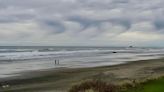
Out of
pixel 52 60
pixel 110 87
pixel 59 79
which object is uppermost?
pixel 110 87

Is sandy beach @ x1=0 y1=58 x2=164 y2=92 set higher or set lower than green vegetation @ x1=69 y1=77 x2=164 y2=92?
lower

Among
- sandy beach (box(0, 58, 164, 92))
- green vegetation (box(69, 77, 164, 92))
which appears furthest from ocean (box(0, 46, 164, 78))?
green vegetation (box(69, 77, 164, 92))

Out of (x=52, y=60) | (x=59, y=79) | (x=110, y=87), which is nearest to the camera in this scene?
(x=110, y=87)

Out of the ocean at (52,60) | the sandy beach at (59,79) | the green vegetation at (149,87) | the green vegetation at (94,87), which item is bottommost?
the ocean at (52,60)

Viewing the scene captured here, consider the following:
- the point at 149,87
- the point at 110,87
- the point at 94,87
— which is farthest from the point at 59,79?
the point at 110,87

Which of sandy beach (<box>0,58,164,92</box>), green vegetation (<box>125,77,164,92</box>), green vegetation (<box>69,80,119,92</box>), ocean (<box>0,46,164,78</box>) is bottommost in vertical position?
ocean (<box>0,46,164,78</box>)

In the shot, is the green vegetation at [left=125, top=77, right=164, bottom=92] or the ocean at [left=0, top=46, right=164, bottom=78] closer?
the green vegetation at [left=125, top=77, right=164, bottom=92]

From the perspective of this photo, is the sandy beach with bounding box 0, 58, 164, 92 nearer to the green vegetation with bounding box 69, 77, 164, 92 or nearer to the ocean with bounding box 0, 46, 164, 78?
the green vegetation with bounding box 69, 77, 164, 92

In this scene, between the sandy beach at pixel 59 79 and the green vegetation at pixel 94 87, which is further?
the sandy beach at pixel 59 79

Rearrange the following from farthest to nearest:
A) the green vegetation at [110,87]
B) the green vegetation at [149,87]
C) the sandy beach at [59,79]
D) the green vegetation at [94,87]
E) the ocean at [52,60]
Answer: the ocean at [52,60] → the sandy beach at [59,79] → the green vegetation at [149,87] → the green vegetation at [110,87] → the green vegetation at [94,87]

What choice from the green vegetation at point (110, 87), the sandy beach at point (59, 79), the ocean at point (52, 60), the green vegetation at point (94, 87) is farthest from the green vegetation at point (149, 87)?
the ocean at point (52, 60)

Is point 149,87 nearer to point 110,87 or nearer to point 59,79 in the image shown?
point 110,87

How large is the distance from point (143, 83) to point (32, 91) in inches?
Result: 254

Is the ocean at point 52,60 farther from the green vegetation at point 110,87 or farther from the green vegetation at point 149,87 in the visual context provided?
the green vegetation at point 149,87
